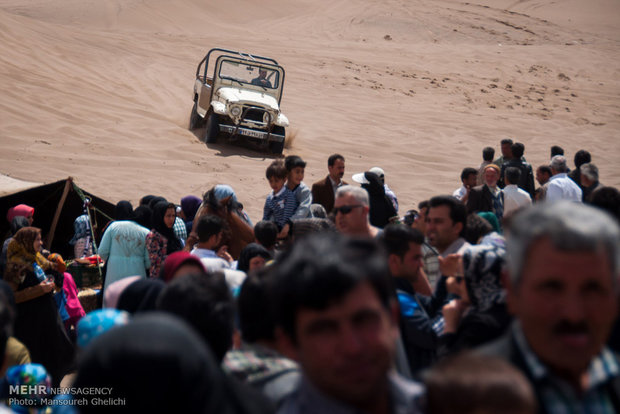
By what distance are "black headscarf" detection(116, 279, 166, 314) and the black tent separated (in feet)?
16.3

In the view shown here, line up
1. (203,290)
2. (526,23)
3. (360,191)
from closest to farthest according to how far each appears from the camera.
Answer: (203,290), (360,191), (526,23)

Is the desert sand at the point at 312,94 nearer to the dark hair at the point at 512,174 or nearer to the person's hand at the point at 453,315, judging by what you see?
the dark hair at the point at 512,174

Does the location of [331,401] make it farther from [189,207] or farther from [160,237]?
[189,207]

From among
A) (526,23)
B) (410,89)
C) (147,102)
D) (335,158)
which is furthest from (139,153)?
(526,23)

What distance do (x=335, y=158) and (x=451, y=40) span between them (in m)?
32.0

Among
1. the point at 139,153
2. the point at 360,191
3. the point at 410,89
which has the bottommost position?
the point at 139,153

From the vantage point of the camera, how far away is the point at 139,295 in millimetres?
3197

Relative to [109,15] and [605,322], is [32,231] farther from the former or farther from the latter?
[109,15]

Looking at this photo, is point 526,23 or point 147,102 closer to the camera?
point 147,102

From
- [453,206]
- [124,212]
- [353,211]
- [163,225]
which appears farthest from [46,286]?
[453,206]

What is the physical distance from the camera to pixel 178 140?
16.2 metres

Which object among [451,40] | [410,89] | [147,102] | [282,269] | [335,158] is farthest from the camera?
[451,40]

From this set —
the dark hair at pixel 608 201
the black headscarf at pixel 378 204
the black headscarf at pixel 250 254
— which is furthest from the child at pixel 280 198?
the dark hair at pixel 608 201

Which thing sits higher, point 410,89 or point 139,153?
point 410,89
